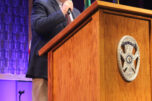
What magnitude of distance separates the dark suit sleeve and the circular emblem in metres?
0.61

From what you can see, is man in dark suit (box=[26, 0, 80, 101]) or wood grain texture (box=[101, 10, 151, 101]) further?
man in dark suit (box=[26, 0, 80, 101])

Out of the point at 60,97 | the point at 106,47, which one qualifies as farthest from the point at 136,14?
the point at 60,97

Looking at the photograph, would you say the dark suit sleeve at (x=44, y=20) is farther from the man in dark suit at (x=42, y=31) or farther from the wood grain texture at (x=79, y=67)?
the wood grain texture at (x=79, y=67)

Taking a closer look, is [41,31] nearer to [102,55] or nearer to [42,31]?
[42,31]

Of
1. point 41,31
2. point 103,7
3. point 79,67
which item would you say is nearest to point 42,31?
point 41,31

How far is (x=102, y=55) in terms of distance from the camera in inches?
55.3

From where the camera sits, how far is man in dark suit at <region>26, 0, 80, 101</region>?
2.01m

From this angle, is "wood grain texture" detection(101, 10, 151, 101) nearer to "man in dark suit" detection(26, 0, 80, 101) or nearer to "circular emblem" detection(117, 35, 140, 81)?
"circular emblem" detection(117, 35, 140, 81)

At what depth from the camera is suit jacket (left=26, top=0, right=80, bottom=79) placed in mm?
2041

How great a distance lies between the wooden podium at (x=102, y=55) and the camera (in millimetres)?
1412

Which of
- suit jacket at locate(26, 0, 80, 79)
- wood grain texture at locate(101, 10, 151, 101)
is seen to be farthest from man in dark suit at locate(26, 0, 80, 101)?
wood grain texture at locate(101, 10, 151, 101)

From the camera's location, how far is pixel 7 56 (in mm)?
4355

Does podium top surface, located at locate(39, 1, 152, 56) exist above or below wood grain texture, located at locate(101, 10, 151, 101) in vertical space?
above

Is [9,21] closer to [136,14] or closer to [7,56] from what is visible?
[7,56]
